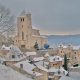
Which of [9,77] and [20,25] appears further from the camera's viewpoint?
[20,25]

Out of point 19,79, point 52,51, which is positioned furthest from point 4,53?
point 19,79

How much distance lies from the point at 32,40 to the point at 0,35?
35.0m

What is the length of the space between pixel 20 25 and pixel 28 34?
2.10 metres

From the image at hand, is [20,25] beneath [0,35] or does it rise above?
above

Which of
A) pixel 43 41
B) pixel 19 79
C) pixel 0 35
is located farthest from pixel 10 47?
pixel 19 79

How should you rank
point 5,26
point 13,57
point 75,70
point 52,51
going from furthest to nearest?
point 52,51 < point 75,70 < point 13,57 < point 5,26

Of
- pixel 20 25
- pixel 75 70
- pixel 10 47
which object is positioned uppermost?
pixel 20 25

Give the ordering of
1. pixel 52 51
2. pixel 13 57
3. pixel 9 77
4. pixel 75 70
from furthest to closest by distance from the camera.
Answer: pixel 52 51, pixel 75 70, pixel 13 57, pixel 9 77

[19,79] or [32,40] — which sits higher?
[32,40]

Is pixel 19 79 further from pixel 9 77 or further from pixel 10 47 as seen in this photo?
pixel 10 47

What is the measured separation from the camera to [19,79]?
43.6 feet

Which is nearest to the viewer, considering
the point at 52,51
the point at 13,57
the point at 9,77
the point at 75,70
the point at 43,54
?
the point at 9,77

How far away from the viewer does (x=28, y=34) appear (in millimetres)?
52500

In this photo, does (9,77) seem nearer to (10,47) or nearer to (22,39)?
(10,47)
